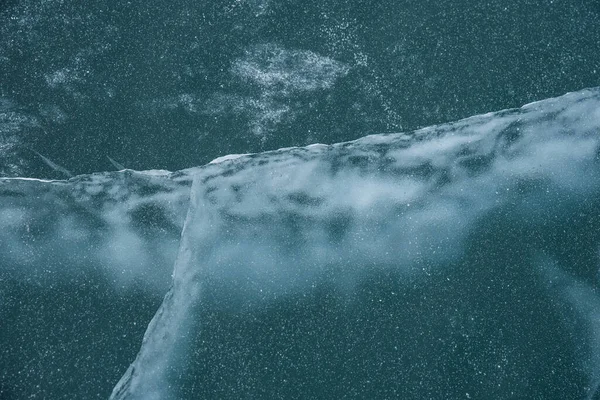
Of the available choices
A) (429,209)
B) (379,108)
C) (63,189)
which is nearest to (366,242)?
(429,209)

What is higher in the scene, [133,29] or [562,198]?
[133,29]

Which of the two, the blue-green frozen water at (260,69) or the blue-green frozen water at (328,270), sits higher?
the blue-green frozen water at (260,69)

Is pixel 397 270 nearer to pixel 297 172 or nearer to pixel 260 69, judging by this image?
pixel 297 172

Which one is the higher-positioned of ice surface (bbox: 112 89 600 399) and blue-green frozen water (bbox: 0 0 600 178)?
blue-green frozen water (bbox: 0 0 600 178)

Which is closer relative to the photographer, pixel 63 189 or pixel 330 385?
pixel 330 385

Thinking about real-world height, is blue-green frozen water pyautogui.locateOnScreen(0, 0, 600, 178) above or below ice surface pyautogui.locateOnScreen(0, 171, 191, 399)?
above

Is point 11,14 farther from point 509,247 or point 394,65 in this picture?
point 509,247

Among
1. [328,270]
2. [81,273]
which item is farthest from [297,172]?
[81,273]

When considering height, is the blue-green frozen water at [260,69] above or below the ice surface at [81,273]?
above
